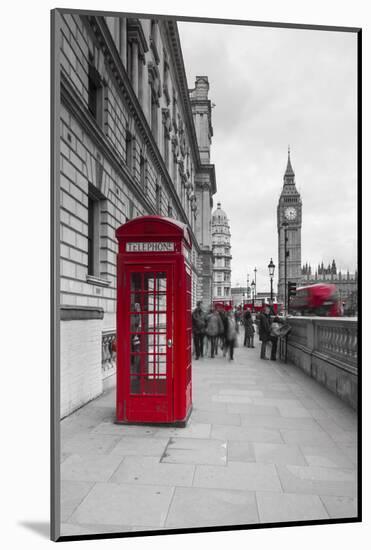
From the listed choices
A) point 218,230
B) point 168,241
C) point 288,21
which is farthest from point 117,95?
point 218,230

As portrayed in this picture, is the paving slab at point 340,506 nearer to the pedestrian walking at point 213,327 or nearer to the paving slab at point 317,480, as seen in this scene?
the paving slab at point 317,480

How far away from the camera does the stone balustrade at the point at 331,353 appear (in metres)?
6.62

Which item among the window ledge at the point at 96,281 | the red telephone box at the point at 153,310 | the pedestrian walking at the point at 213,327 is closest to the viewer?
→ the red telephone box at the point at 153,310

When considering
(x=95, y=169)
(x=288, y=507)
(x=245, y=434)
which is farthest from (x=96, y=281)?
(x=288, y=507)

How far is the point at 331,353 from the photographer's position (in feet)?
26.4

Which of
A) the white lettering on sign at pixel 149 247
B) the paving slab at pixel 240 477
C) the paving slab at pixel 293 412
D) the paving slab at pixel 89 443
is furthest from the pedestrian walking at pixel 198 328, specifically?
the paving slab at pixel 240 477

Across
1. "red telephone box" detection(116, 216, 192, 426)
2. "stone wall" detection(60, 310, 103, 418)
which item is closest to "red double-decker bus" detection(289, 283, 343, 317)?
"stone wall" detection(60, 310, 103, 418)

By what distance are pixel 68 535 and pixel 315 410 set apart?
4.33m

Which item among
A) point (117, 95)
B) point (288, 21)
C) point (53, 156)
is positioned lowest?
point (53, 156)

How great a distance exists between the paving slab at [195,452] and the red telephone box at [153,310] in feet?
2.08

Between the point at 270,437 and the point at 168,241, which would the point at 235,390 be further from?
the point at 168,241

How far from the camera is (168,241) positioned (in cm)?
581

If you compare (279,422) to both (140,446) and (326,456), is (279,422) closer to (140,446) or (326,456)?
(326,456)

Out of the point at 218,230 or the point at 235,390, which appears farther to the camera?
the point at 218,230
